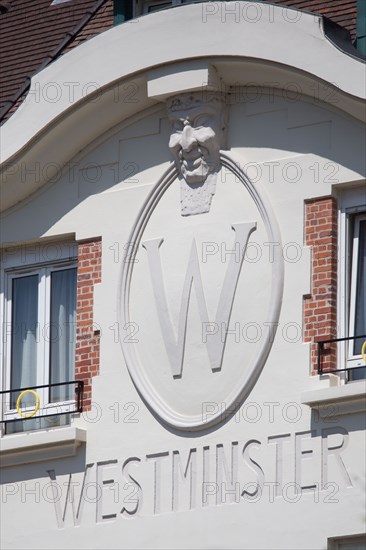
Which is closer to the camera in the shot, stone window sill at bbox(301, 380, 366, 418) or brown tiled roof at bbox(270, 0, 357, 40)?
stone window sill at bbox(301, 380, 366, 418)

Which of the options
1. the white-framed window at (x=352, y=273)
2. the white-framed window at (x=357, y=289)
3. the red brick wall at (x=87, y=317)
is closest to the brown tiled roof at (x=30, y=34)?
the red brick wall at (x=87, y=317)

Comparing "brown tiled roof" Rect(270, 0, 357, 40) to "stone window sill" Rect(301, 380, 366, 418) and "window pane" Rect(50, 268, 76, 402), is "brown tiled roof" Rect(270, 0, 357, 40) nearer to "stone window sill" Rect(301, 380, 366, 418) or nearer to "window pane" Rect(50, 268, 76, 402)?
"window pane" Rect(50, 268, 76, 402)

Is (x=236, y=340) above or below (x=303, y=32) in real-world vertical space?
below

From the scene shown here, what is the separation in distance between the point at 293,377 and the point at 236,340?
0.84 meters

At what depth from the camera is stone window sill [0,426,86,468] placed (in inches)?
875

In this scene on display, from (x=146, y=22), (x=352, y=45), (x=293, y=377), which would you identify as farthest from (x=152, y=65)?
(x=293, y=377)

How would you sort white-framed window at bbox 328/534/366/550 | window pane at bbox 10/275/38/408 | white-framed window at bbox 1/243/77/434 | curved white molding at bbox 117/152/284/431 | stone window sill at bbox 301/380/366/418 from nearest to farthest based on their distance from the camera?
white-framed window at bbox 328/534/366/550 < stone window sill at bbox 301/380/366/418 < curved white molding at bbox 117/152/284/431 < white-framed window at bbox 1/243/77/434 < window pane at bbox 10/275/38/408

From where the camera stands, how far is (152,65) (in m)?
22.4

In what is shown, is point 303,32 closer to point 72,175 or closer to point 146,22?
point 146,22

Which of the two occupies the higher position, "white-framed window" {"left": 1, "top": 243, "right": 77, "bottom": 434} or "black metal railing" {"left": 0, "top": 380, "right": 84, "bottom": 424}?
"white-framed window" {"left": 1, "top": 243, "right": 77, "bottom": 434}

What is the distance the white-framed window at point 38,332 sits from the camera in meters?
23.0

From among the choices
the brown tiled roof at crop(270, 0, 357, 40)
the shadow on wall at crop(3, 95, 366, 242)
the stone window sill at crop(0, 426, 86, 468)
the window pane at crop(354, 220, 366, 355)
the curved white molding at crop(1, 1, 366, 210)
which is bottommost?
the stone window sill at crop(0, 426, 86, 468)

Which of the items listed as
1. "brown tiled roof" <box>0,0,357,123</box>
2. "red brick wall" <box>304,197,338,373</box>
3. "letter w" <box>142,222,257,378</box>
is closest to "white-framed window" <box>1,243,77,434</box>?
"letter w" <box>142,222,257,378</box>

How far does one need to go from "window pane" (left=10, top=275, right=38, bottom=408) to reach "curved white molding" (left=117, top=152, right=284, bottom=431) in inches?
56.6
